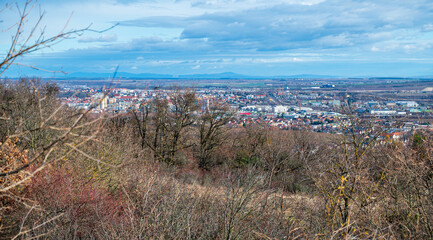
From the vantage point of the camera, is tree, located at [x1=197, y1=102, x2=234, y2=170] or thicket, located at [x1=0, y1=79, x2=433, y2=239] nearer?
thicket, located at [x1=0, y1=79, x2=433, y2=239]

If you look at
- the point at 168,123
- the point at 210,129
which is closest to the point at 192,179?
the point at 168,123

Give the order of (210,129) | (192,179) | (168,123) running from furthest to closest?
(210,129) → (168,123) → (192,179)

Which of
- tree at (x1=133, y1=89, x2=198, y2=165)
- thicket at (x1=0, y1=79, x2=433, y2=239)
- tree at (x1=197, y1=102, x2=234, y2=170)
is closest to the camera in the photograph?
thicket at (x1=0, y1=79, x2=433, y2=239)

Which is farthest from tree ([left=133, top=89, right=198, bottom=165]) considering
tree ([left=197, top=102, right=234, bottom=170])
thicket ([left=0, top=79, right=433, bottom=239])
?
tree ([left=197, top=102, right=234, bottom=170])

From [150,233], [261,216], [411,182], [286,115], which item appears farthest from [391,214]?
[286,115]

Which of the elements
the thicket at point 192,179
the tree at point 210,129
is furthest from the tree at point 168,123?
the tree at point 210,129

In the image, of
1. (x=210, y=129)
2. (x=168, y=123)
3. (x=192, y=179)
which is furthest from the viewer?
(x=210, y=129)

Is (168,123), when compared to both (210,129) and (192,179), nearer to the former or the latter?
(210,129)

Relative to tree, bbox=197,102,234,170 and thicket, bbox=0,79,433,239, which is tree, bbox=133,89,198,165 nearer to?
thicket, bbox=0,79,433,239
